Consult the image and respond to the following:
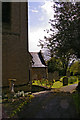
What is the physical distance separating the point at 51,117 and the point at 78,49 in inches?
251

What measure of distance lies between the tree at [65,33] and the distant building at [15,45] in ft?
7.05

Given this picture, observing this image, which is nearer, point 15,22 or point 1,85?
point 1,85

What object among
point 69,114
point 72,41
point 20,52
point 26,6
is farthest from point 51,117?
point 26,6

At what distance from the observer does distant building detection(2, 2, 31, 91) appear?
10.8m

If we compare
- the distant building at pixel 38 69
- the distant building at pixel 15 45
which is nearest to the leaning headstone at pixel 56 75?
the distant building at pixel 38 69

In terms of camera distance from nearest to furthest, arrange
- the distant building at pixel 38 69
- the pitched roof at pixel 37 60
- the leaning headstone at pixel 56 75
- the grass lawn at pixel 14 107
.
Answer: the grass lawn at pixel 14 107 → the distant building at pixel 38 69 → the leaning headstone at pixel 56 75 → the pitched roof at pixel 37 60

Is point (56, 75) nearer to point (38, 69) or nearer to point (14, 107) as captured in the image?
point (38, 69)

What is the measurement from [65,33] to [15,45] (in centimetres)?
381

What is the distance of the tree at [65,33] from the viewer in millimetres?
9875

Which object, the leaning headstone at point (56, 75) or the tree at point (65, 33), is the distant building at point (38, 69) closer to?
the leaning headstone at point (56, 75)

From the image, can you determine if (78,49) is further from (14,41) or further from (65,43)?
(14,41)

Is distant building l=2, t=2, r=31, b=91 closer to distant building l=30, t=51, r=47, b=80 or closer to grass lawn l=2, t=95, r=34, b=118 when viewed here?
grass lawn l=2, t=95, r=34, b=118

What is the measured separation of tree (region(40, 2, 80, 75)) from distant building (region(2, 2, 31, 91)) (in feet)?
7.05

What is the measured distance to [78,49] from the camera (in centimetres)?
980
